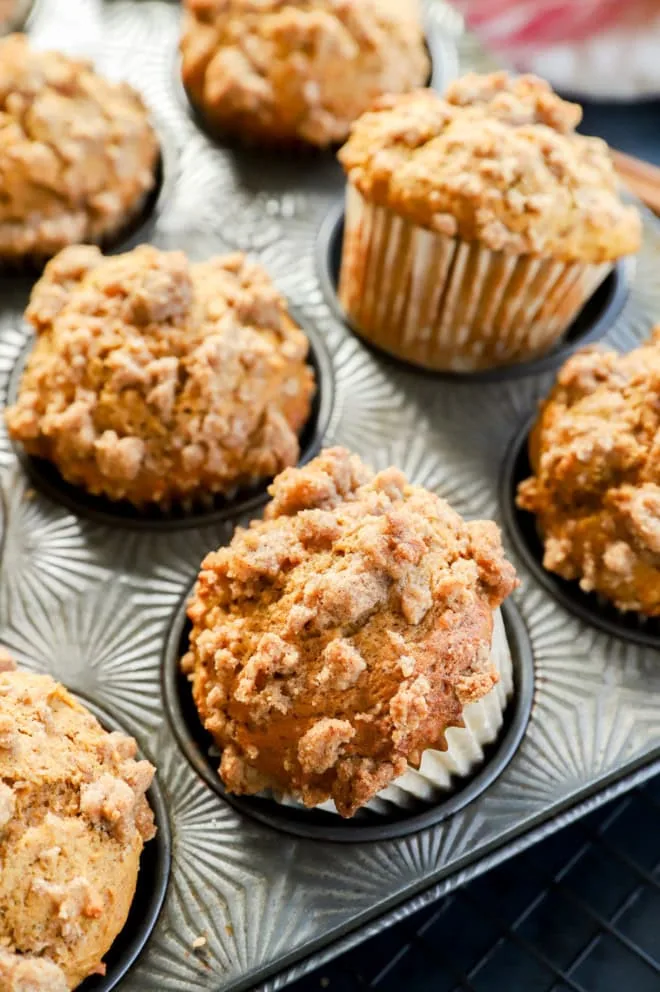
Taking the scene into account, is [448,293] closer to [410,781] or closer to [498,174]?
[498,174]

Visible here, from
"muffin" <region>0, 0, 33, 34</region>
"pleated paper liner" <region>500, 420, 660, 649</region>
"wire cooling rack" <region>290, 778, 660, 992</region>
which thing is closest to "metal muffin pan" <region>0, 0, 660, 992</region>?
"pleated paper liner" <region>500, 420, 660, 649</region>

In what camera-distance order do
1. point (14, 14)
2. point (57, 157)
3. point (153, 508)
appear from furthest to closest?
1. point (14, 14)
2. point (57, 157)
3. point (153, 508)

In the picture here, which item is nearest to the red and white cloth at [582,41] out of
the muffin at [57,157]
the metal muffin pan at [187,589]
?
the metal muffin pan at [187,589]

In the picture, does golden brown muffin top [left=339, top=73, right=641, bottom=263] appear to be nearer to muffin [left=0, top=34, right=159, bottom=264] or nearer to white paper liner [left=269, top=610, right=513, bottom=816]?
muffin [left=0, top=34, right=159, bottom=264]

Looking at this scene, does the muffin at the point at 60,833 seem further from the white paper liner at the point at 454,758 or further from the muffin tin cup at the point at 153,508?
the muffin tin cup at the point at 153,508

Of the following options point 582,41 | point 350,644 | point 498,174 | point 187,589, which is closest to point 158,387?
point 187,589
